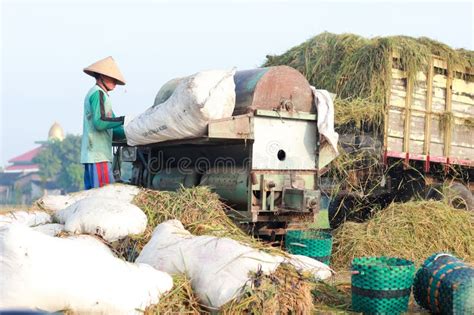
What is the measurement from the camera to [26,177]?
5312 cm

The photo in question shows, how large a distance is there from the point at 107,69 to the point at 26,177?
166 ft

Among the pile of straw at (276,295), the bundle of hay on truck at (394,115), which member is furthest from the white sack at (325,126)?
the pile of straw at (276,295)

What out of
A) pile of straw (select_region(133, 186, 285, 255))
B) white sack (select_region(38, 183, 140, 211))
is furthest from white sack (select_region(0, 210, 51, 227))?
pile of straw (select_region(133, 186, 285, 255))

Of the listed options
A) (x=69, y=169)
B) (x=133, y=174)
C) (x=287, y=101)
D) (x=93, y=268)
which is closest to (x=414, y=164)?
(x=287, y=101)

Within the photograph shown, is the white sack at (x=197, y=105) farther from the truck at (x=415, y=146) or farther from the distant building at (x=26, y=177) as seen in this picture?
the distant building at (x=26, y=177)

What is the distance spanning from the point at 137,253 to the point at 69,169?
46.8m

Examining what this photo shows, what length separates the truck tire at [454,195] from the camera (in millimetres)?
7578

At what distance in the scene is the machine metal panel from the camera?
5.50 m

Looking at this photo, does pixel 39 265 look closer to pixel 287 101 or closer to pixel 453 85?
pixel 287 101


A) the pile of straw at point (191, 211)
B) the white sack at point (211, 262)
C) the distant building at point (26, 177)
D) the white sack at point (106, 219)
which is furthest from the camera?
the distant building at point (26, 177)

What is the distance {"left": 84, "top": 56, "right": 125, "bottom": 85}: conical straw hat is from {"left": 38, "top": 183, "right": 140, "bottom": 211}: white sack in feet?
4.64

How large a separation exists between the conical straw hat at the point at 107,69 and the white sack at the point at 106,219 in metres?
2.11

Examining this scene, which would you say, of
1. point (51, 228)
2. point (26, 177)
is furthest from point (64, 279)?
point (26, 177)

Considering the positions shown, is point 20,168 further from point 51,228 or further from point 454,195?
point 51,228
